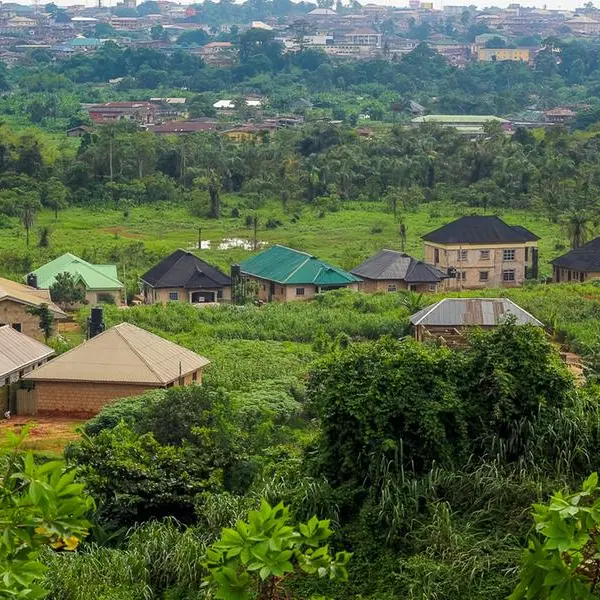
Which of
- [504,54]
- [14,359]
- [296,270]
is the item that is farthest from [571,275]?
[504,54]

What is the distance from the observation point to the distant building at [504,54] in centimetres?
14484

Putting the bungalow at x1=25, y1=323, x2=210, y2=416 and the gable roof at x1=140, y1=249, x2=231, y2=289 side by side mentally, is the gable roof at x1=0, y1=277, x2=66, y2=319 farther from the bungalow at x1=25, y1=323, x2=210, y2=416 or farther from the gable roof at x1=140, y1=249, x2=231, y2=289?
the bungalow at x1=25, y1=323, x2=210, y2=416

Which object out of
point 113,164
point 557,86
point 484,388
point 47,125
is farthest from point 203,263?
point 557,86

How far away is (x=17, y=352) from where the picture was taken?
82.8 ft

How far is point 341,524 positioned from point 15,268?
28.4 m

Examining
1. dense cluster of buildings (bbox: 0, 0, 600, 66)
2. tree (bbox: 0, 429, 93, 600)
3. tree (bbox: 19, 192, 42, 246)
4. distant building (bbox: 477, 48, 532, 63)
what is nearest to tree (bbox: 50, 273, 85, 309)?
tree (bbox: 19, 192, 42, 246)

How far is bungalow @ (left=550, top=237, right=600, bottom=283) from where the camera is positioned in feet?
130

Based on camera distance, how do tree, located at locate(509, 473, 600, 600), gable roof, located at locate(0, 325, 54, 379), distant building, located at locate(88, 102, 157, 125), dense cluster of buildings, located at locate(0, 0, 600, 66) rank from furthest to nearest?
dense cluster of buildings, located at locate(0, 0, 600, 66) → distant building, located at locate(88, 102, 157, 125) → gable roof, located at locate(0, 325, 54, 379) → tree, located at locate(509, 473, 600, 600)

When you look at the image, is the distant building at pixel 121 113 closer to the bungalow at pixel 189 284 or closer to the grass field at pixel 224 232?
the grass field at pixel 224 232

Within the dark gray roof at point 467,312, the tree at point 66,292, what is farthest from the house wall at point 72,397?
the tree at point 66,292

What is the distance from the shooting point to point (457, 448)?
14391 mm

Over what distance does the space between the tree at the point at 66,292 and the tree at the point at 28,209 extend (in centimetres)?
885

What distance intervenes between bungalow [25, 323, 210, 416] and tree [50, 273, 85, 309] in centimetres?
1138

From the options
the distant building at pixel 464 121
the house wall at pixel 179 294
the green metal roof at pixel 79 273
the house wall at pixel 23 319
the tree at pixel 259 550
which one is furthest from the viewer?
the distant building at pixel 464 121
